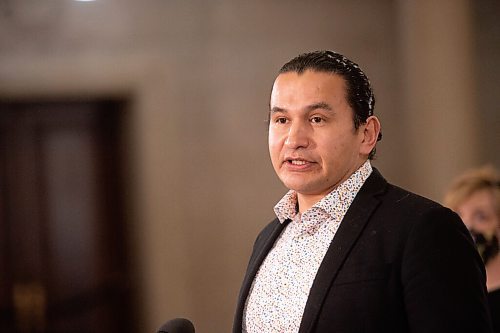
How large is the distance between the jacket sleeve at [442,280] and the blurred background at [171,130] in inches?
119

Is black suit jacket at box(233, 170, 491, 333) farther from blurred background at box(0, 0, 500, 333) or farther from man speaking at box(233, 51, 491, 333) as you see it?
blurred background at box(0, 0, 500, 333)

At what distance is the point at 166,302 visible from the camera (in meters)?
4.48

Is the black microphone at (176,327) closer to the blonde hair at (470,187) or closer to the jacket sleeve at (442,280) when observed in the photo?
the jacket sleeve at (442,280)

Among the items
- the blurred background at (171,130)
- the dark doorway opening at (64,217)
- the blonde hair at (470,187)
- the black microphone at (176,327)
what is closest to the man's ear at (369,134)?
the black microphone at (176,327)

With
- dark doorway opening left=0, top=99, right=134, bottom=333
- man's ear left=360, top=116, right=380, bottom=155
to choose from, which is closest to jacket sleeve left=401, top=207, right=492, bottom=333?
man's ear left=360, top=116, right=380, bottom=155

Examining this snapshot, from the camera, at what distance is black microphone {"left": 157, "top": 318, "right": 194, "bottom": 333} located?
142 cm

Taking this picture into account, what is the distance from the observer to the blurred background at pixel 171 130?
4.45 meters

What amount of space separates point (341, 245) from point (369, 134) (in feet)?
0.84

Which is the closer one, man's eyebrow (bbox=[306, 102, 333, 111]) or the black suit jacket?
the black suit jacket

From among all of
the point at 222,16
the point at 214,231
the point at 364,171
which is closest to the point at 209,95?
the point at 222,16

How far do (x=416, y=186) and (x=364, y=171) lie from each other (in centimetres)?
298

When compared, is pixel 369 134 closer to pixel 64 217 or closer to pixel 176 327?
pixel 176 327

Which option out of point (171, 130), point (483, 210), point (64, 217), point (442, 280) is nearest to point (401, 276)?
point (442, 280)

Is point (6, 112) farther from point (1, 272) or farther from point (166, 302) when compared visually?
point (166, 302)
